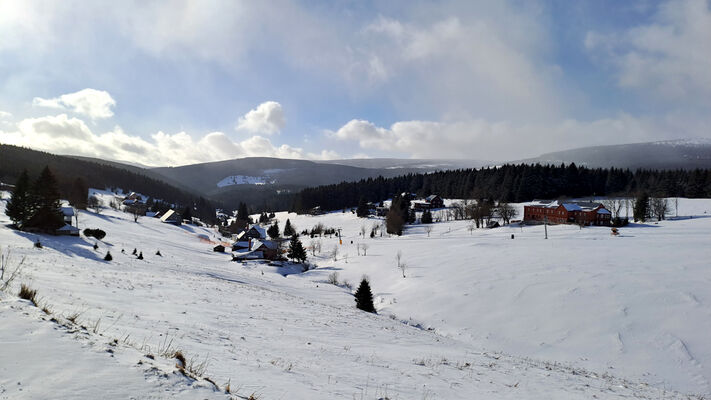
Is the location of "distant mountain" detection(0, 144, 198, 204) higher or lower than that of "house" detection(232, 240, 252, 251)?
higher

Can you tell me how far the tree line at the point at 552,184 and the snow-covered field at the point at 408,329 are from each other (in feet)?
242

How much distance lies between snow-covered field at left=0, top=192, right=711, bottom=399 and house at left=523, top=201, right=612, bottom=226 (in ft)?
82.8

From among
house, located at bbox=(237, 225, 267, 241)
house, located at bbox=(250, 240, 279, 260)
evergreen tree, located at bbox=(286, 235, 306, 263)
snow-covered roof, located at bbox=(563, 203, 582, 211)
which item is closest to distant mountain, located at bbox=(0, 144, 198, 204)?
house, located at bbox=(237, 225, 267, 241)

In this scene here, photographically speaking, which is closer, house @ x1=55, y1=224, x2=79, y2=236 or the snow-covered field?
the snow-covered field

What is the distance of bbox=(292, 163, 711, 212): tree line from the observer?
371ft

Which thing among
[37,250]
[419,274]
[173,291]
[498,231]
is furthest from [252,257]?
[498,231]

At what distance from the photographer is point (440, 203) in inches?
5251

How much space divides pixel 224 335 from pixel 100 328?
11.4 feet

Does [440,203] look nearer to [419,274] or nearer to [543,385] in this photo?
[419,274]

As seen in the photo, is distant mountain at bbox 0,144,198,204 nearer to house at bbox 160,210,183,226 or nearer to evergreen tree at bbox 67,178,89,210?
house at bbox 160,210,183,226

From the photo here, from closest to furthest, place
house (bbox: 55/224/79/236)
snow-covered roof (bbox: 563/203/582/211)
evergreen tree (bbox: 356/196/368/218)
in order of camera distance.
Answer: house (bbox: 55/224/79/236), snow-covered roof (bbox: 563/203/582/211), evergreen tree (bbox: 356/196/368/218)

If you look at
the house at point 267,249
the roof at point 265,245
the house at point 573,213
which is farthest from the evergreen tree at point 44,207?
the house at point 573,213

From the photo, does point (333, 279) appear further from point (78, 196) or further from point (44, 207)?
point (78, 196)

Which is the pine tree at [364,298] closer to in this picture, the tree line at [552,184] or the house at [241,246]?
the house at [241,246]
